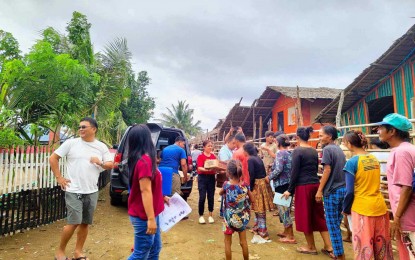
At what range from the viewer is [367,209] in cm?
281

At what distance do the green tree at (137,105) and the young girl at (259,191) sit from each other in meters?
18.9

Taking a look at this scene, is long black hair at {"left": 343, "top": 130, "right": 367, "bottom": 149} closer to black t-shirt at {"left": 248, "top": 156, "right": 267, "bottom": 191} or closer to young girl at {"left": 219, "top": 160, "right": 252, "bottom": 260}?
young girl at {"left": 219, "top": 160, "right": 252, "bottom": 260}

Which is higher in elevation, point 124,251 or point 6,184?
point 6,184

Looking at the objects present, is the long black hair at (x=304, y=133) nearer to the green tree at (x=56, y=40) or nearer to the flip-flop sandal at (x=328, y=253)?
the flip-flop sandal at (x=328, y=253)

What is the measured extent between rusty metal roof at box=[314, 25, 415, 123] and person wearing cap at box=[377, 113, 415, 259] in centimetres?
592

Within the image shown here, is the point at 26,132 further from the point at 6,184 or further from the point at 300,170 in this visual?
the point at 300,170

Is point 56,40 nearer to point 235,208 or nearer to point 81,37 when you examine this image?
point 81,37

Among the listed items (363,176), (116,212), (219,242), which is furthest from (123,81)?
(363,176)

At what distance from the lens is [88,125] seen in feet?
11.9

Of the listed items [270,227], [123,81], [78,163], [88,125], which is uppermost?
[123,81]

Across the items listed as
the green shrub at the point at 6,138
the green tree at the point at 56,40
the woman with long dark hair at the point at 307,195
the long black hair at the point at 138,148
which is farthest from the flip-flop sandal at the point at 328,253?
the green tree at the point at 56,40

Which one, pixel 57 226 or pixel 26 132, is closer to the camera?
pixel 57 226

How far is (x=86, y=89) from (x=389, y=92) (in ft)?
29.3

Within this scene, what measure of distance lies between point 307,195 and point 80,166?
10.8 feet
